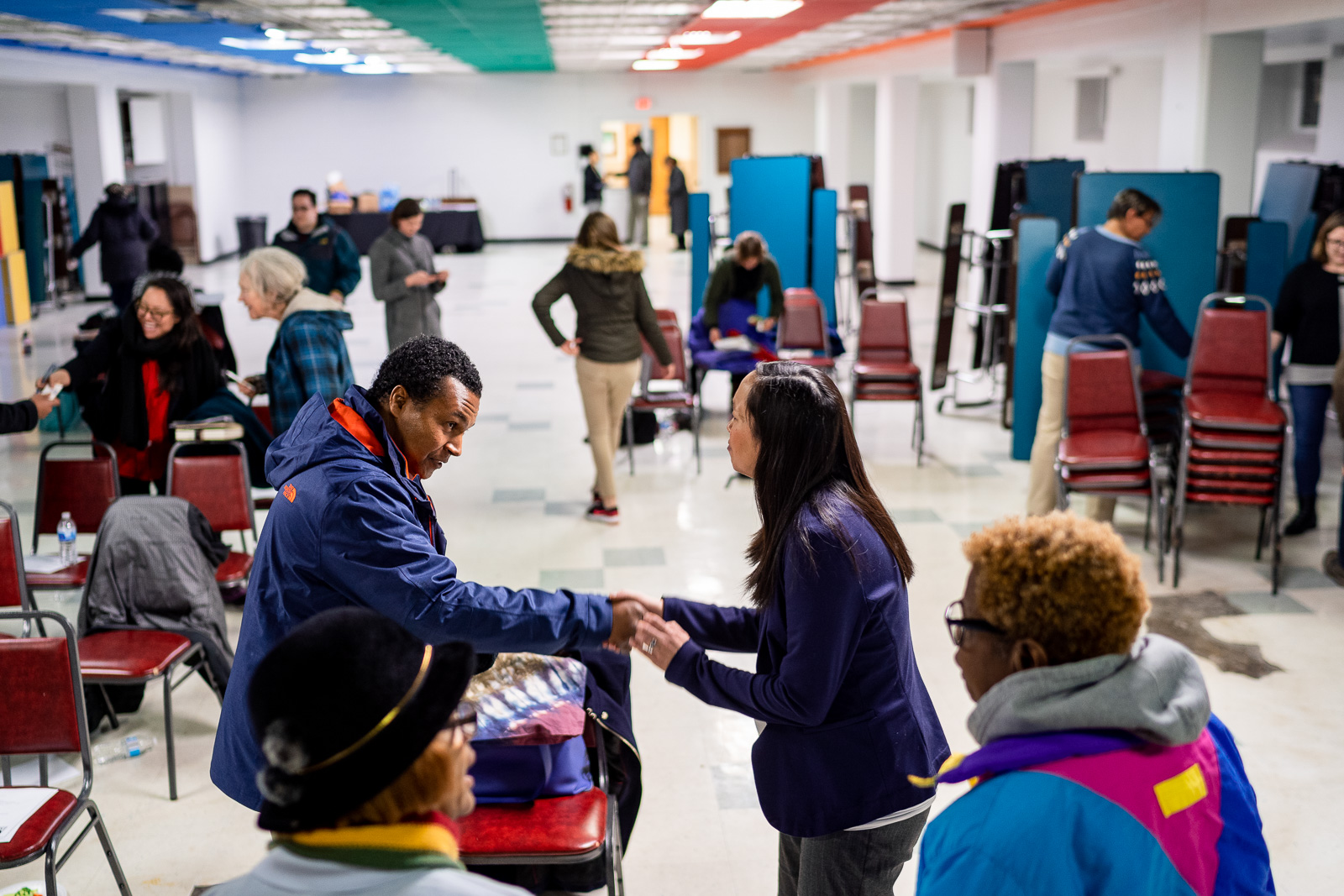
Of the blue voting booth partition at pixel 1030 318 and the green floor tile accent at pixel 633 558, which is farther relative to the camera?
the blue voting booth partition at pixel 1030 318

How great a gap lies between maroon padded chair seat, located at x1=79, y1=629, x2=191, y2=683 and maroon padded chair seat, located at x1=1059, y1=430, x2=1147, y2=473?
3936 mm

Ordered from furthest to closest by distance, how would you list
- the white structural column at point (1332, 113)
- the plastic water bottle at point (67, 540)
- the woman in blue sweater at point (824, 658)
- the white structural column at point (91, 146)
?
the white structural column at point (91, 146), the white structural column at point (1332, 113), the plastic water bottle at point (67, 540), the woman in blue sweater at point (824, 658)

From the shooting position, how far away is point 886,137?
15359mm

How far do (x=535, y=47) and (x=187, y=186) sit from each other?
687 centimetres

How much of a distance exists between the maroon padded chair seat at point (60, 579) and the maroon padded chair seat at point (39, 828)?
1496 millimetres

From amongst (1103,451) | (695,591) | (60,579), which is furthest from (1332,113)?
(60,579)

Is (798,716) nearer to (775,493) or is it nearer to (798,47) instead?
(775,493)

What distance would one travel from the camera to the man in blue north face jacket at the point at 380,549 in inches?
82.8

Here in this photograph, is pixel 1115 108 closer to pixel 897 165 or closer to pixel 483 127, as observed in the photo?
pixel 897 165

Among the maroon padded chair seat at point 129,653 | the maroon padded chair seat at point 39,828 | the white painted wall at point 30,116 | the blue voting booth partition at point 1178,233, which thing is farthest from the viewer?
the white painted wall at point 30,116

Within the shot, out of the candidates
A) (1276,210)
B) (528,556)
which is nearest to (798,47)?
(1276,210)

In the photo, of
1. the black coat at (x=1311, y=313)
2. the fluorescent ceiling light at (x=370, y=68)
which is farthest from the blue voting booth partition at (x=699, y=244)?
the fluorescent ceiling light at (x=370, y=68)

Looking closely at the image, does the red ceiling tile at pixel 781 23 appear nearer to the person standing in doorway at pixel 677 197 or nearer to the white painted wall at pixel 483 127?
the person standing in doorway at pixel 677 197

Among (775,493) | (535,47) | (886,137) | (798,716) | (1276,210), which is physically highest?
(535,47)
